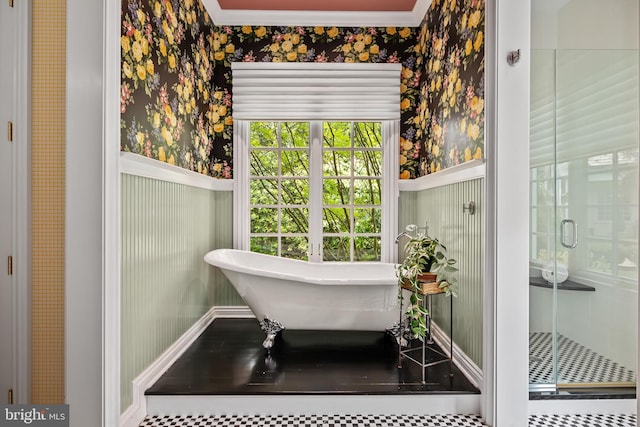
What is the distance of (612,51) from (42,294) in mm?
3244

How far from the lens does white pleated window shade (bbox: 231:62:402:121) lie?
3.51 metres

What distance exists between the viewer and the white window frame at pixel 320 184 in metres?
3.62

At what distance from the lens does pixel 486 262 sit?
2.08m

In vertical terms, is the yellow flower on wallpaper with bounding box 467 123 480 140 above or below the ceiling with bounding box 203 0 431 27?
below

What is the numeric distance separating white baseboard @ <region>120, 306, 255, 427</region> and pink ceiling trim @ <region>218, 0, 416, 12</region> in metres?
2.60

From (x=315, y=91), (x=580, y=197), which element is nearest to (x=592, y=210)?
(x=580, y=197)

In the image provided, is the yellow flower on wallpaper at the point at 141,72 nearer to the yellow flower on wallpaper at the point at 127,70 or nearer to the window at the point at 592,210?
the yellow flower on wallpaper at the point at 127,70

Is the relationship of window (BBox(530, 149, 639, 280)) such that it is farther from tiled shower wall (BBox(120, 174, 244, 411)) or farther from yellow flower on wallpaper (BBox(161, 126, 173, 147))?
yellow flower on wallpaper (BBox(161, 126, 173, 147))

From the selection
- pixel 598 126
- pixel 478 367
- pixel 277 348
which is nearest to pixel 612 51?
pixel 598 126

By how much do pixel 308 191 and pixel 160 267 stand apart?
161cm

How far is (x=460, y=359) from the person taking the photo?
2.53 metres

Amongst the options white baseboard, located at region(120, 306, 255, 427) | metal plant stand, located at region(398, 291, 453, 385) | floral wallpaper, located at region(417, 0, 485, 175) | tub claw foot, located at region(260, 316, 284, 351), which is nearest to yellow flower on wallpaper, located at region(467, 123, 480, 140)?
floral wallpaper, located at region(417, 0, 485, 175)

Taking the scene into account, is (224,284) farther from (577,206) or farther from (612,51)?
(612,51)

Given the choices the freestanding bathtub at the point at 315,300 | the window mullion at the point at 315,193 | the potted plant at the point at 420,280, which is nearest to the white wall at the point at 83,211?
the freestanding bathtub at the point at 315,300
